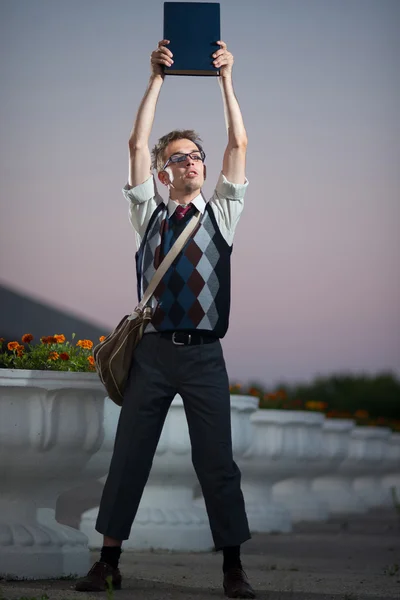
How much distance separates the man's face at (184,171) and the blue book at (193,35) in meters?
0.31

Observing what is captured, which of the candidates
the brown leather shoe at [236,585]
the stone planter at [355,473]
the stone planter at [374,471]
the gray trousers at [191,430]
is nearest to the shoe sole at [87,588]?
the gray trousers at [191,430]

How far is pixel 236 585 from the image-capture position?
13.7ft

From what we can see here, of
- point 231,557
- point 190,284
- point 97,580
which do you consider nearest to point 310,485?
point 231,557

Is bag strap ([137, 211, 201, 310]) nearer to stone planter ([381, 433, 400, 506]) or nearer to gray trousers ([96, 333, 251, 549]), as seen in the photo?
gray trousers ([96, 333, 251, 549])

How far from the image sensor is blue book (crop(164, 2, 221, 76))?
4316mm

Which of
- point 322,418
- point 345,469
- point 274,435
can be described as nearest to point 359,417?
point 345,469

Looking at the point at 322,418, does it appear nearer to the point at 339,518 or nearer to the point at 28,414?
the point at 339,518

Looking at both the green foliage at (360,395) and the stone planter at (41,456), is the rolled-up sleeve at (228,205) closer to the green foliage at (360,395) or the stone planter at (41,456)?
the stone planter at (41,456)

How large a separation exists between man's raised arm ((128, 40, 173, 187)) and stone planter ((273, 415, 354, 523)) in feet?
20.5

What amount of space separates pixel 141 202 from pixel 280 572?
2.30 metres

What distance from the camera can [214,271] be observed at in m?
4.25

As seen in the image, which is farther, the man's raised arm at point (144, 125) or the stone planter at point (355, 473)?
the stone planter at point (355, 473)

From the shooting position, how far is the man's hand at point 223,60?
170 inches

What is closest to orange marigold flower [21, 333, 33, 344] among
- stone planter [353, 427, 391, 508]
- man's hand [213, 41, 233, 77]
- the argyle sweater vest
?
the argyle sweater vest
